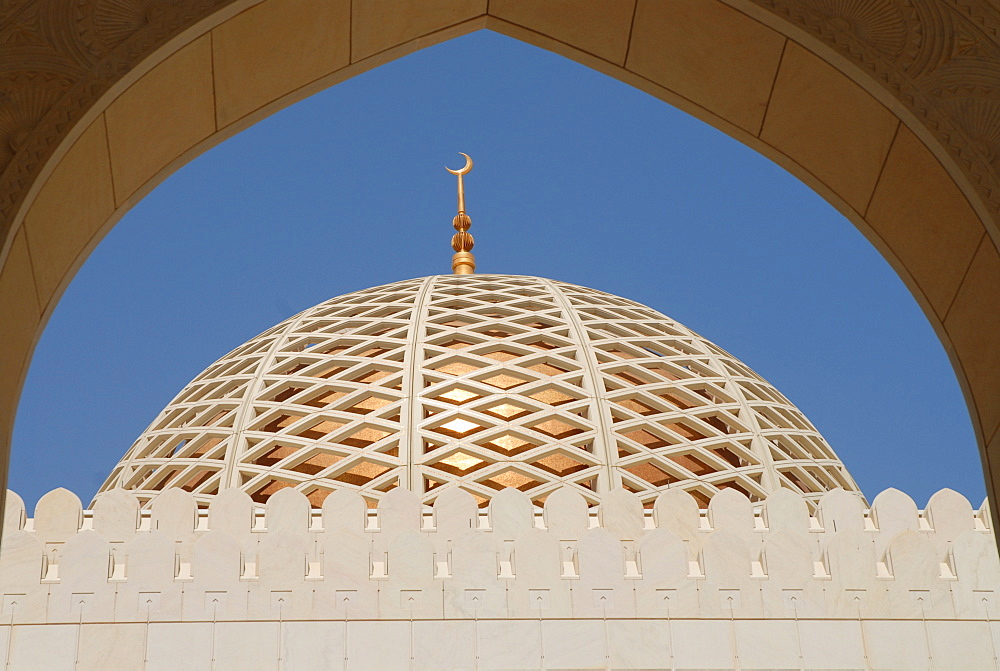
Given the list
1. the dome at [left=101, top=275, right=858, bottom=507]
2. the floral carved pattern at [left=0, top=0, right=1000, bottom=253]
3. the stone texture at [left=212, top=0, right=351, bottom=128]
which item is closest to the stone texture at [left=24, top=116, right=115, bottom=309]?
the floral carved pattern at [left=0, top=0, right=1000, bottom=253]

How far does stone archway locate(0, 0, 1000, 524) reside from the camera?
370 cm

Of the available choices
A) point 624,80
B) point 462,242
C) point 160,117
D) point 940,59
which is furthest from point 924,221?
point 462,242

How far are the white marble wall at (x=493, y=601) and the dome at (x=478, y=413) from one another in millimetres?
2756

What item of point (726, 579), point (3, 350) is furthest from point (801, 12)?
point (726, 579)

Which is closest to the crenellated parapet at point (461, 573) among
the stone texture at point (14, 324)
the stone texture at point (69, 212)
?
the stone texture at point (69, 212)

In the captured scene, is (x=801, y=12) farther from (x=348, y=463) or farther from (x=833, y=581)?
(x=348, y=463)

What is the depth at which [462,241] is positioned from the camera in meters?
20.3

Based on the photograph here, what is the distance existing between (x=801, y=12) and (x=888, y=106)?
1.30 ft

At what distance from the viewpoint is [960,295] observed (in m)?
4.02

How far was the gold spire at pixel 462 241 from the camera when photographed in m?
19.9

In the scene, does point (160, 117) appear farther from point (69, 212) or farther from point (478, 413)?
point (478, 413)

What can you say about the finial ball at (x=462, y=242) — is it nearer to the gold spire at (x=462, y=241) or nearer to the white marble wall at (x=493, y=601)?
the gold spire at (x=462, y=241)

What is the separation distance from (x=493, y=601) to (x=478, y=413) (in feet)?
14.7

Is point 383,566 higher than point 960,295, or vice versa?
point 383,566
